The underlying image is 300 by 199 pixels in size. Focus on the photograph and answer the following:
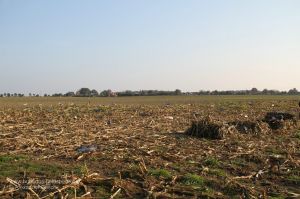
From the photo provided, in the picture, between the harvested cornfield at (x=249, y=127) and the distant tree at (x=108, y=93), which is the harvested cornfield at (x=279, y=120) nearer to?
the harvested cornfield at (x=249, y=127)

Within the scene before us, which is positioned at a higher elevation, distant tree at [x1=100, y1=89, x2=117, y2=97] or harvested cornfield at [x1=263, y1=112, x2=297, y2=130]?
distant tree at [x1=100, y1=89, x2=117, y2=97]

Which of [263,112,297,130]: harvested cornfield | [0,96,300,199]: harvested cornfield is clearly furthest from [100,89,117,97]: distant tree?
[0,96,300,199]: harvested cornfield

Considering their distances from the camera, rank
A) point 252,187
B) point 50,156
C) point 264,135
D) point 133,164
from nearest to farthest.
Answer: point 252,187 < point 133,164 < point 50,156 < point 264,135

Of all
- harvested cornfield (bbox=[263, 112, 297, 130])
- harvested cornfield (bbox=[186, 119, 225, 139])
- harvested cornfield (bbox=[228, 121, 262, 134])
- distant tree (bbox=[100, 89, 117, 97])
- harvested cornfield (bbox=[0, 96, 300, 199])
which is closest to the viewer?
harvested cornfield (bbox=[0, 96, 300, 199])

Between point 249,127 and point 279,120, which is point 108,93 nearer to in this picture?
point 279,120

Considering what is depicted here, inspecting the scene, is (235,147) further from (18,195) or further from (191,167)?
(18,195)

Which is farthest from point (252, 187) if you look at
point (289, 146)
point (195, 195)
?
point (289, 146)

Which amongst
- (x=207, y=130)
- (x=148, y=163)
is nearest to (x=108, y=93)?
(x=207, y=130)

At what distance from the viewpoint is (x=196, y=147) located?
14.5m

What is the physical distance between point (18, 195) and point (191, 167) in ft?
14.8

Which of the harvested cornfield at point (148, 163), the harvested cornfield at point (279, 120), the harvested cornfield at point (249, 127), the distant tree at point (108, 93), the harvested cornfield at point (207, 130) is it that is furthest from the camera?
the distant tree at point (108, 93)

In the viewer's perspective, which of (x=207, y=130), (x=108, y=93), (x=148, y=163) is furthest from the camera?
(x=108, y=93)

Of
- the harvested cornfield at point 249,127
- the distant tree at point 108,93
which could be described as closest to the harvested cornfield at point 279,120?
the harvested cornfield at point 249,127

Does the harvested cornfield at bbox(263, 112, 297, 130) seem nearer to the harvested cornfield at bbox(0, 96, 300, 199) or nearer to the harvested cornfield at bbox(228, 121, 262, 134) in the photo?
the harvested cornfield at bbox(228, 121, 262, 134)
